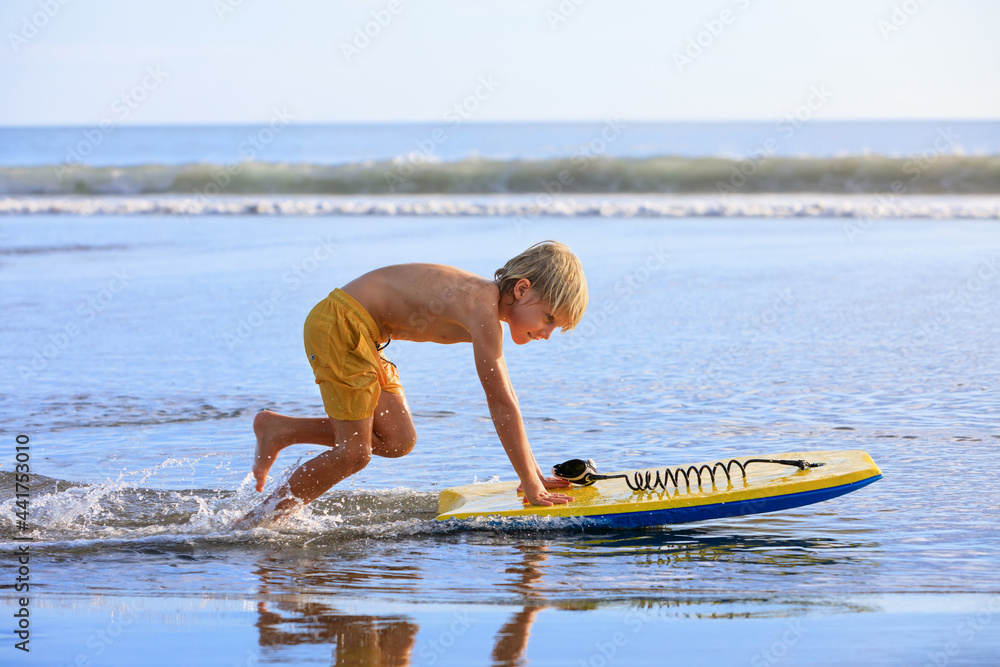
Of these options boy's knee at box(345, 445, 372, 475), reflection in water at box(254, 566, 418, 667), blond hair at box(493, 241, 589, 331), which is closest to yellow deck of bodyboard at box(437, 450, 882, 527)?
boy's knee at box(345, 445, 372, 475)

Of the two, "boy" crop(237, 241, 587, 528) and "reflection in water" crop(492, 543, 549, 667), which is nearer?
"reflection in water" crop(492, 543, 549, 667)

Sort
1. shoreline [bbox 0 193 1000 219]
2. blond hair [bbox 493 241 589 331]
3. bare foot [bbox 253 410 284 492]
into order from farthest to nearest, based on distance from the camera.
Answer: shoreline [bbox 0 193 1000 219] < bare foot [bbox 253 410 284 492] < blond hair [bbox 493 241 589 331]

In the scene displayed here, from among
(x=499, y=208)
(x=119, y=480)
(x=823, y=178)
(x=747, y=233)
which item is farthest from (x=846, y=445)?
(x=823, y=178)

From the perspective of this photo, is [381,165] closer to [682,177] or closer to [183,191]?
[183,191]

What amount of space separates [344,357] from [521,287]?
2.34 feet

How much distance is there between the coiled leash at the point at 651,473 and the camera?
4.23 m

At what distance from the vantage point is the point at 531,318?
376cm

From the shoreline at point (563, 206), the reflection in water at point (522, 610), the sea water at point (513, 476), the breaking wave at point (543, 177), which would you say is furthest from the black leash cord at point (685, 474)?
the breaking wave at point (543, 177)

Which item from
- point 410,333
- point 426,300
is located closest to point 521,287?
point 426,300

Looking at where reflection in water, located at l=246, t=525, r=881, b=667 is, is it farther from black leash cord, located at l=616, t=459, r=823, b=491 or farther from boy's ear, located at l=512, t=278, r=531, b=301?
boy's ear, located at l=512, t=278, r=531, b=301

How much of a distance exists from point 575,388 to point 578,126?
257 ft

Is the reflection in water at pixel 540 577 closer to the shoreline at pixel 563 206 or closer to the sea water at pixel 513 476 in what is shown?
the sea water at pixel 513 476

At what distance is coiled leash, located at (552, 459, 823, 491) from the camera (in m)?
4.23

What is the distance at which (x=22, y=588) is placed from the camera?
3475mm
